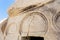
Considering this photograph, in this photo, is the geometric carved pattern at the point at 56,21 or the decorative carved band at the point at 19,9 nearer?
the geometric carved pattern at the point at 56,21

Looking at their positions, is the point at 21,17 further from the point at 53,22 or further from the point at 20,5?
the point at 53,22

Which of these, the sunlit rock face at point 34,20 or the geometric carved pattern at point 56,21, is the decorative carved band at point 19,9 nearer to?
the sunlit rock face at point 34,20

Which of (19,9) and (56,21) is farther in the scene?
(19,9)

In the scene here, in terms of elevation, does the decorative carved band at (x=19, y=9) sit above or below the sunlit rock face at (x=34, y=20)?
above

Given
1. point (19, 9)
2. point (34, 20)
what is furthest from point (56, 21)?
point (19, 9)

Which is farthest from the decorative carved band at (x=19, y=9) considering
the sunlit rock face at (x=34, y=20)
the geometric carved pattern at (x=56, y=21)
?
the geometric carved pattern at (x=56, y=21)

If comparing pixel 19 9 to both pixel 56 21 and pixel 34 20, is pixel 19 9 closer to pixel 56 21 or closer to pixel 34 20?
pixel 34 20

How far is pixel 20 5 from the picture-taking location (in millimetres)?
6641

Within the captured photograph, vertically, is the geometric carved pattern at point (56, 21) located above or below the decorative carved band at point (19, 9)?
below

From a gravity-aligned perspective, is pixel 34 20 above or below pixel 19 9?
below

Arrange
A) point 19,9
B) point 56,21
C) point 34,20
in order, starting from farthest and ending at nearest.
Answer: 1. point 19,9
2. point 34,20
3. point 56,21

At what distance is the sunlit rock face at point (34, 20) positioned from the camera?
18.4 feet

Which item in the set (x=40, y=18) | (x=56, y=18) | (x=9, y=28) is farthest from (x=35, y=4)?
(x=9, y=28)

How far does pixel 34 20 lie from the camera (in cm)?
599
